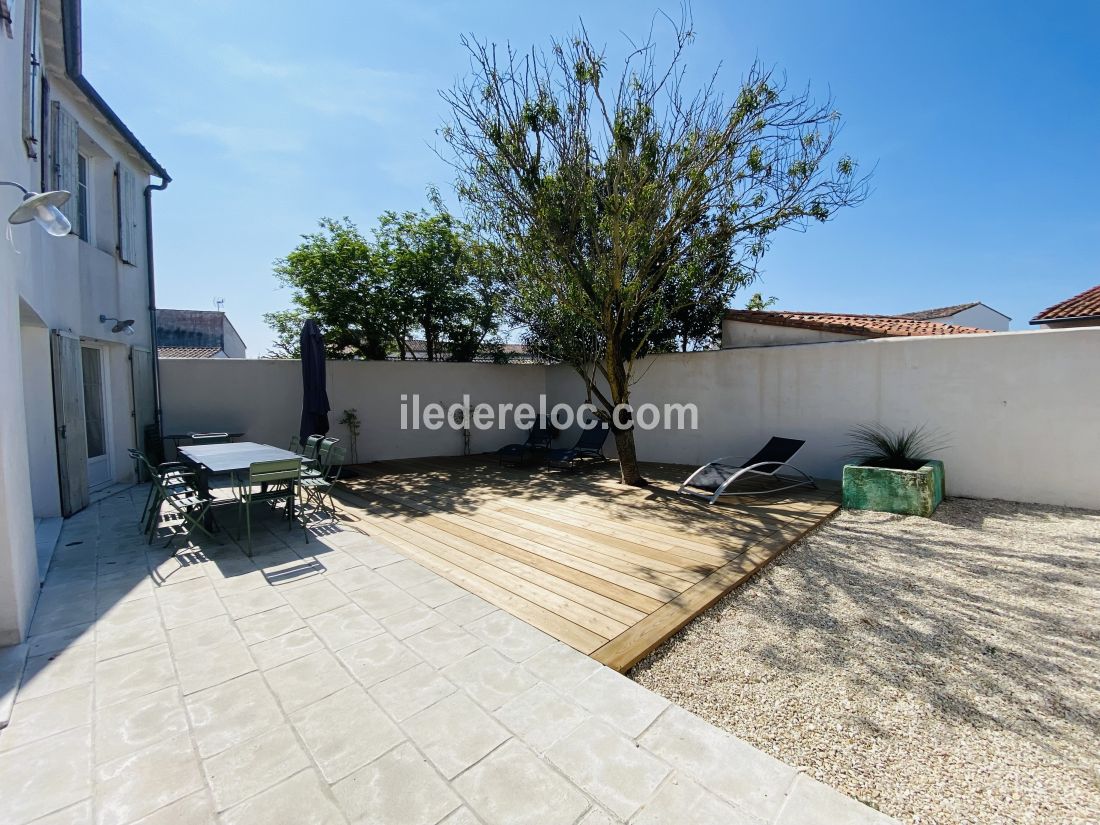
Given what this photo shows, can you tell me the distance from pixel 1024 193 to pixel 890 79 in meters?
5.59

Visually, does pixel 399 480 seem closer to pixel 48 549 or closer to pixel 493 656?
pixel 48 549

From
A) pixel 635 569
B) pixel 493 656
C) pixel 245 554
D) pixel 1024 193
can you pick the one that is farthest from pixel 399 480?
pixel 1024 193

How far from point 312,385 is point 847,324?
944cm

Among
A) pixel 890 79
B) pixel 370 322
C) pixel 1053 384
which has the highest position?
pixel 890 79

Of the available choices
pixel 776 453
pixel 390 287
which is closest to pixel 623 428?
pixel 776 453

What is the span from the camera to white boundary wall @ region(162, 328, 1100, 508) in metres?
5.68

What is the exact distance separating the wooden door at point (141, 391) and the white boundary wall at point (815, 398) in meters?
0.32

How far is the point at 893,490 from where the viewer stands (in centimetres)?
555

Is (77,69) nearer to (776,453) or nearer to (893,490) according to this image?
(776,453)

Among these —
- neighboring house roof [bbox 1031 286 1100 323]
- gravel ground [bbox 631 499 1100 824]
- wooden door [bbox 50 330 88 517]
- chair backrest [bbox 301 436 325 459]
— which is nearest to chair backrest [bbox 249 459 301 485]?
chair backrest [bbox 301 436 325 459]

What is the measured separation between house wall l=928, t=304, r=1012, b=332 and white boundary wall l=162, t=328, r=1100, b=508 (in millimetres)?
17384

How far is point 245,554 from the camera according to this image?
432cm

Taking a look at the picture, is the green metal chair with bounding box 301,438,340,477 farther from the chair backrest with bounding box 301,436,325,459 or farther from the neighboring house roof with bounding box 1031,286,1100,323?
the neighboring house roof with bounding box 1031,286,1100,323

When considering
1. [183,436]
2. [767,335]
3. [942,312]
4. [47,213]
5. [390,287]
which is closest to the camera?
[47,213]
